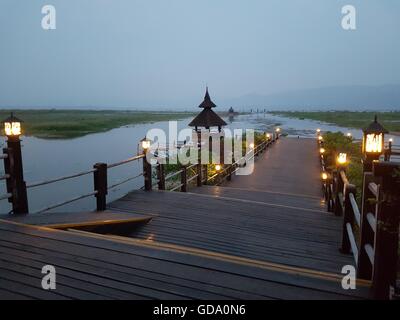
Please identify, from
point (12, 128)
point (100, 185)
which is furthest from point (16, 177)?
point (100, 185)

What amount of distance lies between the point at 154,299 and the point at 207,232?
237 centimetres

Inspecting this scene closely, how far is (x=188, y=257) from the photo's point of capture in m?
3.02

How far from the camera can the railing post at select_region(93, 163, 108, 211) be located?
220 inches

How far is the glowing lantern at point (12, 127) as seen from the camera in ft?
14.9

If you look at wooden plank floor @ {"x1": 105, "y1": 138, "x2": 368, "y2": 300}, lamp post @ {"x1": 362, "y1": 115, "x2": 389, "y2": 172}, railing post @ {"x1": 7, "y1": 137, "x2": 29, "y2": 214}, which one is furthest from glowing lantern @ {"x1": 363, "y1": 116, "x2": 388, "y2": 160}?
railing post @ {"x1": 7, "y1": 137, "x2": 29, "y2": 214}

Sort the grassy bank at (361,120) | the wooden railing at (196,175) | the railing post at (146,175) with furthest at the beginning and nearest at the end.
→ the grassy bank at (361,120), the wooden railing at (196,175), the railing post at (146,175)

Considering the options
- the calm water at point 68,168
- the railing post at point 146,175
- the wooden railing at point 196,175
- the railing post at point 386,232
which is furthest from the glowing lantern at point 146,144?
the railing post at point 386,232

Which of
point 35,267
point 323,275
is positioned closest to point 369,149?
point 323,275

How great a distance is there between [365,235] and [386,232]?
48cm

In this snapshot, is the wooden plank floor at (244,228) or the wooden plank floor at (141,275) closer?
the wooden plank floor at (141,275)

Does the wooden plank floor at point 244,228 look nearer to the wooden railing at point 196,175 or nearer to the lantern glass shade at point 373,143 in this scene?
the wooden railing at point 196,175

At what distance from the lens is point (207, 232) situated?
15.3 ft

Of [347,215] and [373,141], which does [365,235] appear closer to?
[347,215]

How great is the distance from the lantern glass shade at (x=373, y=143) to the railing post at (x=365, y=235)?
10.7 feet
